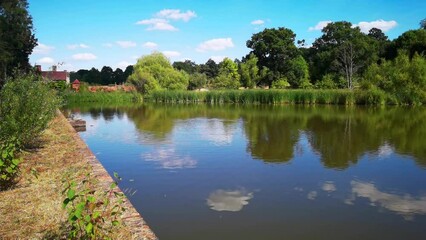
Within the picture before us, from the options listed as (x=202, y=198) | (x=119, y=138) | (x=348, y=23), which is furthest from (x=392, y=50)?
(x=202, y=198)

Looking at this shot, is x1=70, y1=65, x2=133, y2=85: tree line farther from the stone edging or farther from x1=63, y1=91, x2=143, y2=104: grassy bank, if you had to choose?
the stone edging

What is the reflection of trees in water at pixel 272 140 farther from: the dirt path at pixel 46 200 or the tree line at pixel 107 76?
the tree line at pixel 107 76

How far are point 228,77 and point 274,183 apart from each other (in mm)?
51501

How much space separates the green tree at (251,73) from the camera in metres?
57.9

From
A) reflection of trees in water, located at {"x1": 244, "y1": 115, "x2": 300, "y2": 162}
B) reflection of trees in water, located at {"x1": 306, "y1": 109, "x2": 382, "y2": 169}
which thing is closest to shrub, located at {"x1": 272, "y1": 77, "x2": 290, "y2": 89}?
reflection of trees in water, located at {"x1": 244, "y1": 115, "x2": 300, "y2": 162}

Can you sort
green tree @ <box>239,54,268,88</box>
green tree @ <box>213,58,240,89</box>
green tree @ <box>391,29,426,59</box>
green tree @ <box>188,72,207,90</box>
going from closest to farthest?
green tree @ <box>391,29,426,59</box>
green tree @ <box>239,54,268,88</box>
green tree @ <box>213,58,240,89</box>
green tree @ <box>188,72,207,90</box>

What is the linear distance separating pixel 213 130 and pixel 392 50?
47.4m

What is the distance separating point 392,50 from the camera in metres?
55.2

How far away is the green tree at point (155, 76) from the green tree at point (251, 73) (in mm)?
9234

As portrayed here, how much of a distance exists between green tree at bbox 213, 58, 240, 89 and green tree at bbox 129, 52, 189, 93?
5.63 meters

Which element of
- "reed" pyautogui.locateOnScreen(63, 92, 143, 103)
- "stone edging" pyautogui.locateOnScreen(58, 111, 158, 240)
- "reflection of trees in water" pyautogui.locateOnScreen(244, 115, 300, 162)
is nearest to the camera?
"stone edging" pyautogui.locateOnScreen(58, 111, 158, 240)

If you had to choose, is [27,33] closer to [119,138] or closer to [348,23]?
[119,138]

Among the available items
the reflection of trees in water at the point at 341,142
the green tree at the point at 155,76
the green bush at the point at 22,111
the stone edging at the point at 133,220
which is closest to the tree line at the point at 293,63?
the green tree at the point at 155,76

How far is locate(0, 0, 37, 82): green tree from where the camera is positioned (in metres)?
29.4
